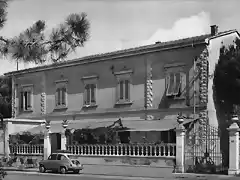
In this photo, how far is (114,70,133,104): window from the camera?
32.1 m

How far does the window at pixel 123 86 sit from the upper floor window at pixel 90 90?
2217 mm

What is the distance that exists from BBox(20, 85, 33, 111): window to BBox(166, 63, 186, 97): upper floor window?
45.6 feet

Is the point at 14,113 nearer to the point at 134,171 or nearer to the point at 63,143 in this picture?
the point at 63,143

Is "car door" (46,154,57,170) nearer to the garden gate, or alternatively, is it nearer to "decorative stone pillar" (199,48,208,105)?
the garden gate

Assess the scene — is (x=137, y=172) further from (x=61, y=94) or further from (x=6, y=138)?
(x=6, y=138)

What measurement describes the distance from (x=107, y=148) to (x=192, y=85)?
675cm

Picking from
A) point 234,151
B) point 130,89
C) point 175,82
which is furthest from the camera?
point 130,89

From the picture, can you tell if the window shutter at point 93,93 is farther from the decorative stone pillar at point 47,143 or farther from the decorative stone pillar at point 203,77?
the decorative stone pillar at point 203,77

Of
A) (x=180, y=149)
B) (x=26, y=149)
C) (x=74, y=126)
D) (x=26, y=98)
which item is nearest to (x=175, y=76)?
(x=180, y=149)

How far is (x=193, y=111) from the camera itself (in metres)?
Result: 28.4

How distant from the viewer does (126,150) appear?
89.2 feet

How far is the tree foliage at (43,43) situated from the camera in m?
7.92

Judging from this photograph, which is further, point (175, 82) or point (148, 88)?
point (148, 88)

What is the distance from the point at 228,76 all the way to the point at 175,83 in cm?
350
